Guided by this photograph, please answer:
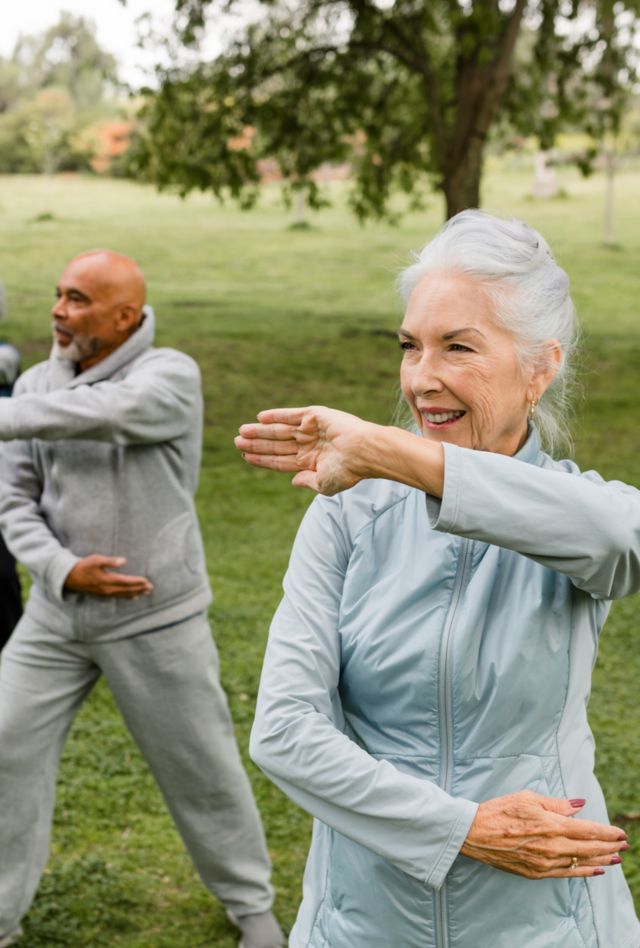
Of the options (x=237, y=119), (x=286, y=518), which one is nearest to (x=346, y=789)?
(x=286, y=518)

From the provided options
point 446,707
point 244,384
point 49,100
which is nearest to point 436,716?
point 446,707

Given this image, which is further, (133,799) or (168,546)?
(133,799)

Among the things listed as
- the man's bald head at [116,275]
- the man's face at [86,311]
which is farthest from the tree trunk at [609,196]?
the man's face at [86,311]

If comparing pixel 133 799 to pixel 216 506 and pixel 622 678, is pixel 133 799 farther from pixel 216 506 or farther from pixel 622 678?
pixel 216 506

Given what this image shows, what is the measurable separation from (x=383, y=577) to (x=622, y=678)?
5.13 m

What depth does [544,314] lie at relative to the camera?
7.48ft

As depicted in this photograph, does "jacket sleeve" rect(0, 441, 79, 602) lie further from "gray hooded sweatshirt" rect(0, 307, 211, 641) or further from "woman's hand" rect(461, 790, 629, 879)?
"woman's hand" rect(461, 790, 629, 879)

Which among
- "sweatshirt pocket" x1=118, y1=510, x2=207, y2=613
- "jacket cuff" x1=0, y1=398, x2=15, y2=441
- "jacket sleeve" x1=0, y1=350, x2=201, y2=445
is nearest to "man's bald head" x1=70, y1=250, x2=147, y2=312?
"jacket sleeve" x1=0, y1=350, x2=201, y2=445

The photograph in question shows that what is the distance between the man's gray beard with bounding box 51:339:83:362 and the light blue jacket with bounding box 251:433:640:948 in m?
2.40

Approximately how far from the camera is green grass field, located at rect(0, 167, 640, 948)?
5.03 metres

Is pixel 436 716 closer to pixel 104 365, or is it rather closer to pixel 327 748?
pixel 327 748

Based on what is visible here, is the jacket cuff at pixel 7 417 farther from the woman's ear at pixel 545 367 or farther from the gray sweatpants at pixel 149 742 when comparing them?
the woman's ear at pixel 545 367

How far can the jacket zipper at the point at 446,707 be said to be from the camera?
217 centimetres

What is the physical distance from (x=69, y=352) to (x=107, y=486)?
49 cm
